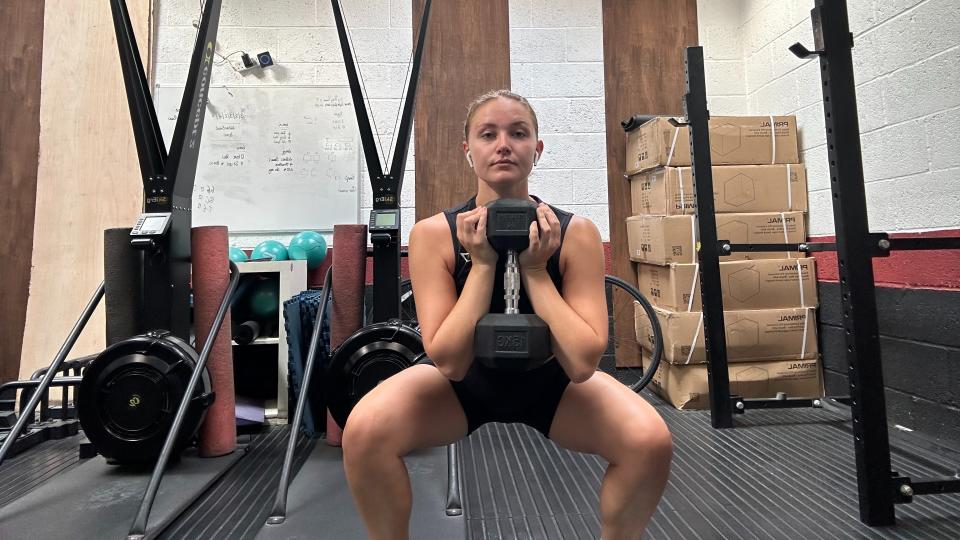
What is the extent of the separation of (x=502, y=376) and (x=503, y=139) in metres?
0.49

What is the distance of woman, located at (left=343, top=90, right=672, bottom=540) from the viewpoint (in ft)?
2.91

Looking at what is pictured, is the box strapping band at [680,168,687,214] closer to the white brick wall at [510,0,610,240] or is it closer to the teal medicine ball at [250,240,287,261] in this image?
the white brick wall at [510,0,610,240]

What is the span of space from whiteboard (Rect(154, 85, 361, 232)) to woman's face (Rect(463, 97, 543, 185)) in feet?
7.28

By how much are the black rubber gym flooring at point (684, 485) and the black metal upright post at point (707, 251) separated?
171 mm

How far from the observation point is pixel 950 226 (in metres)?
1.90

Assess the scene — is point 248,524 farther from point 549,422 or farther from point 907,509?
point 907,509

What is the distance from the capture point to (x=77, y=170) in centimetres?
282

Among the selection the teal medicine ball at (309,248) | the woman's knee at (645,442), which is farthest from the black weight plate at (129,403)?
the woman's knee at (645,442)

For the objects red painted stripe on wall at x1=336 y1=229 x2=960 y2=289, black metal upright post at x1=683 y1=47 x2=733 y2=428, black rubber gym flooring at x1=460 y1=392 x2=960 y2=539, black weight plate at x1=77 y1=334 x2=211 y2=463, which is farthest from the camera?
black metal upright post at x1=683 y1=47 x2=733 y2=428

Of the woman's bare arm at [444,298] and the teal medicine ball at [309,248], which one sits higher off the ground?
the teal medicine ball at [309,248]

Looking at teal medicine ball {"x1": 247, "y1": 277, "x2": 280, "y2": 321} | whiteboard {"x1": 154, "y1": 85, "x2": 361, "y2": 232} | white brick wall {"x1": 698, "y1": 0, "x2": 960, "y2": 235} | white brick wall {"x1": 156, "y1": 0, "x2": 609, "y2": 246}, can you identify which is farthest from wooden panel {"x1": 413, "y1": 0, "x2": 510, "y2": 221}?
white brick wall {"x1": 698, "y1": 0, "x2": 960, "y2": 235}

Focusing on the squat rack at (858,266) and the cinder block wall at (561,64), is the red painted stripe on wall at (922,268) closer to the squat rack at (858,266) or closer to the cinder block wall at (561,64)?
the cinder block wall at (561,64)

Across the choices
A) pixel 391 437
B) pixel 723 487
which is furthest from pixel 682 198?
pixel 391 437

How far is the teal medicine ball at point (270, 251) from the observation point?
8.64 ft
